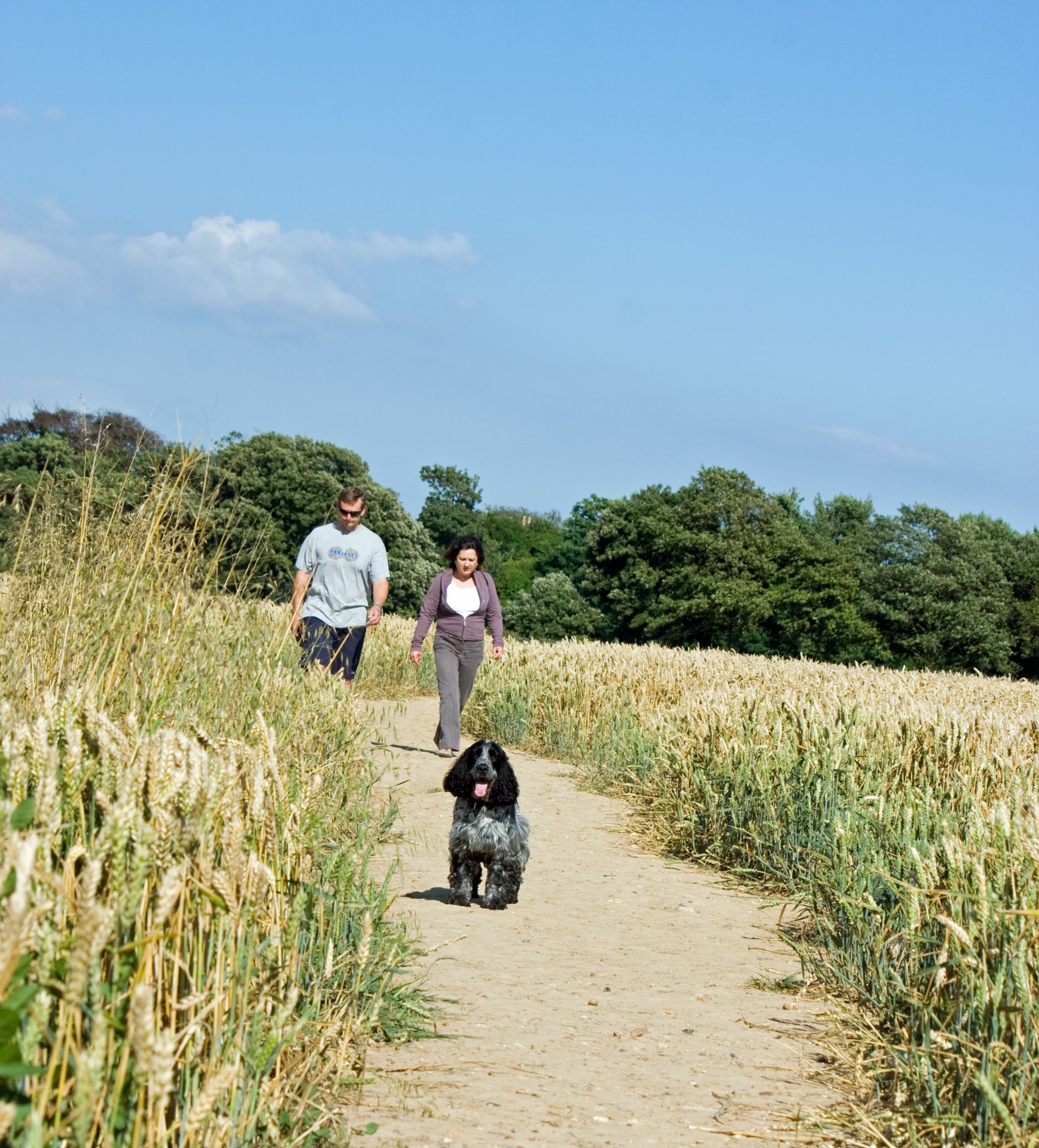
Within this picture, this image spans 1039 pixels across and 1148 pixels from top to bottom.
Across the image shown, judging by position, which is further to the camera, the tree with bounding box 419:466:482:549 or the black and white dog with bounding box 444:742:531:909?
the tree with bounding box 419:466:482:549

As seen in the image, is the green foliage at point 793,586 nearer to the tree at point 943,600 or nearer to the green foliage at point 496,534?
the tree at point 943,600

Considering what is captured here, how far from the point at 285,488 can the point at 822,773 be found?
3780 centimetres

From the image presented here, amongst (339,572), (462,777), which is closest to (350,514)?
(339,572)

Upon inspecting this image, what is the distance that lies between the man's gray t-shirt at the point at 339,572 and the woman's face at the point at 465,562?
1380 millimetres

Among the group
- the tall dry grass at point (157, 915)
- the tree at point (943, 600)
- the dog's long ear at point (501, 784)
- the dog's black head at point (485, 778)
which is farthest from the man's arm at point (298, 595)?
the tree at point (943, 600)

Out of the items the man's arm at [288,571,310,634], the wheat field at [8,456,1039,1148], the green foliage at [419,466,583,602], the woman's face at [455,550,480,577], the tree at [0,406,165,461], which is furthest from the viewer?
the green foliage at [419,466,583,602]

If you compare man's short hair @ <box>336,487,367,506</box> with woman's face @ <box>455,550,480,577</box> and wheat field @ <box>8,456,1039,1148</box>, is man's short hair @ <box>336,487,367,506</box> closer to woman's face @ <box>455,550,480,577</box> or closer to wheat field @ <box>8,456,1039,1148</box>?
wheat field @ <box>8,456,1039,1148</box>

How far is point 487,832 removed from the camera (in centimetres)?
602

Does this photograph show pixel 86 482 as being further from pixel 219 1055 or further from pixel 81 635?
pixel 219 1055

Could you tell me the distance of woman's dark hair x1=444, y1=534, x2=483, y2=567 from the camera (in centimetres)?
1081

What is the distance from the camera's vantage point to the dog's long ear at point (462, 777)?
621cm

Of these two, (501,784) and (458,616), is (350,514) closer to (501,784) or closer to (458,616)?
(458,616)

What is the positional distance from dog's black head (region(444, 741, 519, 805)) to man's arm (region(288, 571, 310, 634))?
1489 mm

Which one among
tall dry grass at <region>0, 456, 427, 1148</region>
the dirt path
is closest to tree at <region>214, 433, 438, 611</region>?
the dirt path
